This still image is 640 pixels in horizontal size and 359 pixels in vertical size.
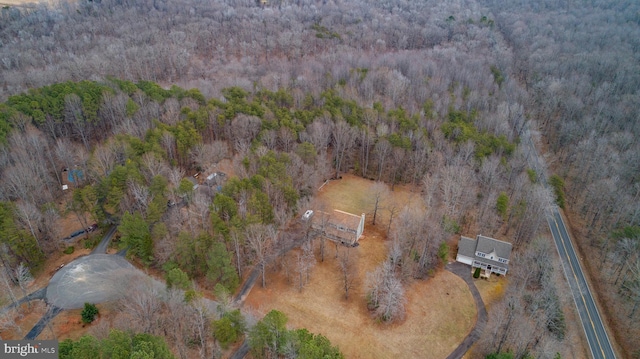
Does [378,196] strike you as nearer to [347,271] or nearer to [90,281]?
[347,271]

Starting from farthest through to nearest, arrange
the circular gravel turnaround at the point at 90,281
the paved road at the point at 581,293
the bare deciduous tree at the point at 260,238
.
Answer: the bare deciduous tree at the point at 260,238, the circular gravel turnaround at the point at 90,281, the paved road at the point at 581,293

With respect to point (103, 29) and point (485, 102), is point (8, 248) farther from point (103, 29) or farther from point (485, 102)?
point (103, 29)

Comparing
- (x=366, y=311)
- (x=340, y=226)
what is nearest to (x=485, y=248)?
(x=366, y=311)

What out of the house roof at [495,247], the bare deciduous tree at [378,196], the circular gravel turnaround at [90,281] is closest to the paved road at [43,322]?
the circular gravel turnaround at [90,281]

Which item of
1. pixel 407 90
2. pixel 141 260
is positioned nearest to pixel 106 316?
pixel 141 260

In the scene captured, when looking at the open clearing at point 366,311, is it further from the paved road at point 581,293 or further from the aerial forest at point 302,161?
the paved road at point 581,293
